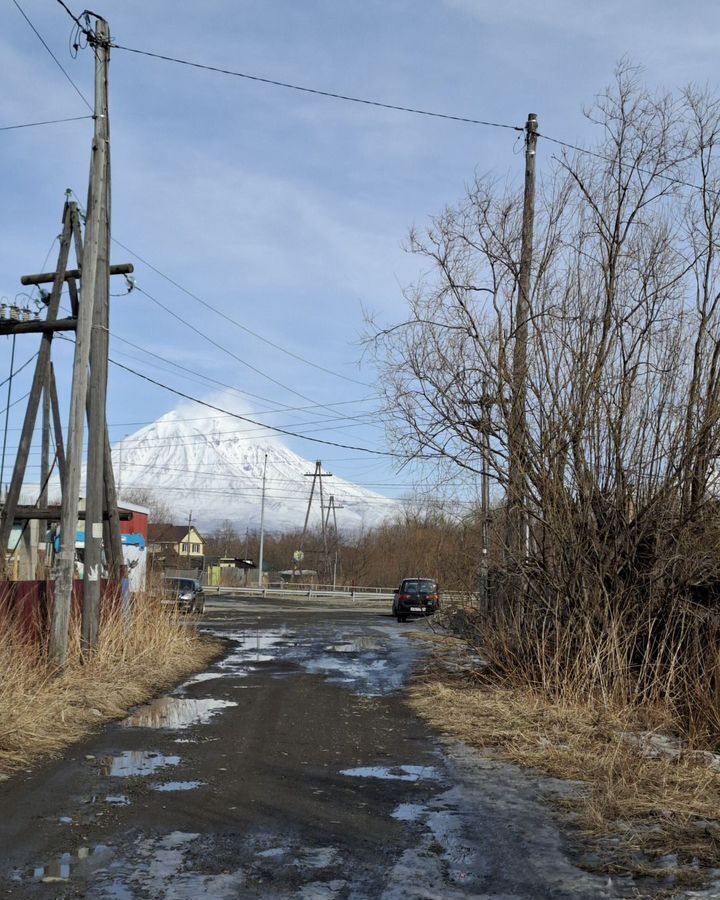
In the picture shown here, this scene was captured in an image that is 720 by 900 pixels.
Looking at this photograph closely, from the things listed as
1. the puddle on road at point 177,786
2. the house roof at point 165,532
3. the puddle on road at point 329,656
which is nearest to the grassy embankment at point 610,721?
the puddle on road at point 329,656

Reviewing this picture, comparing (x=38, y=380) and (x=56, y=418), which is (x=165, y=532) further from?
(x=38, y=380)

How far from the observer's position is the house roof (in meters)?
83.1

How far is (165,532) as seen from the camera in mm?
86312

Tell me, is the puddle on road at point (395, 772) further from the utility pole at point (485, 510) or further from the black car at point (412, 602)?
the black car at point (412, 602)

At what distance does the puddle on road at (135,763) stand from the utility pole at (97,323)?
5.29 m

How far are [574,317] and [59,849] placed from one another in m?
9.33

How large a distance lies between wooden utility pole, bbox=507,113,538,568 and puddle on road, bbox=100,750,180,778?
5789 millimetres

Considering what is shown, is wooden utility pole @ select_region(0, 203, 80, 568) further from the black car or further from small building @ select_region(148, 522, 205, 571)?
small building @ select_region(148, 522, 205, 571)

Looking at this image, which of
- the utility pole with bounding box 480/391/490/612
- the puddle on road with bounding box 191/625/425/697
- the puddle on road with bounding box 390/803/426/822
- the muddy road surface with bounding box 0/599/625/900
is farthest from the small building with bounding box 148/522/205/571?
the puddle on road with bounding box 390/803/426/822

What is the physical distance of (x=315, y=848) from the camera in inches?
223

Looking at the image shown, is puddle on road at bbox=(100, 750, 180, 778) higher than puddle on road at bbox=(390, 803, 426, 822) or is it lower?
lower

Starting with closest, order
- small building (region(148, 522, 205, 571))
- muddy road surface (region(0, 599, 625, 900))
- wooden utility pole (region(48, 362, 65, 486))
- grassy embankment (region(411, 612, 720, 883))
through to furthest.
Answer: muddy road surface (region(0, 599, 625, 900)) < grassy embankment (region(411, 612, 720, 883)) < wooden utility pole (region(48, 362, 65, 486)) < small building (region(148, 522, 205, 571))

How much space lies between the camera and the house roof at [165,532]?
83062 mm

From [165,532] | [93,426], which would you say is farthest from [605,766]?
[165,532]
